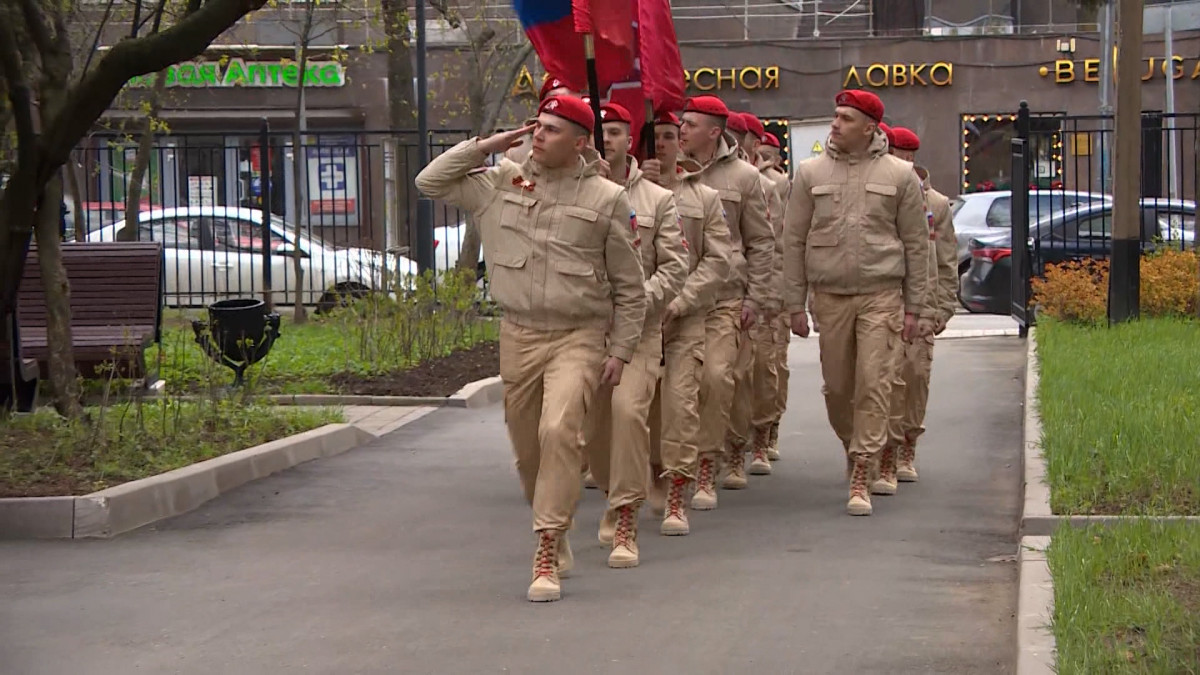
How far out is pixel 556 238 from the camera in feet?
25.6

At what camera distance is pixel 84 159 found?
76.2 ft

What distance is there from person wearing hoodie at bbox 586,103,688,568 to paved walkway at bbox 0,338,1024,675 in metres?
0.25

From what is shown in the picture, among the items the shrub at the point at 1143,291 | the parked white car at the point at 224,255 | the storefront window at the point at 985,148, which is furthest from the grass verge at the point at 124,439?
the storefront window at the point at 985,148

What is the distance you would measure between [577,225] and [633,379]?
987 millimetres

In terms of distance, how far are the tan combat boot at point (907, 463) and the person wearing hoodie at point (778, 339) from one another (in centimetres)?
81

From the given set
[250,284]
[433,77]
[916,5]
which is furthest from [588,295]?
[916,5]

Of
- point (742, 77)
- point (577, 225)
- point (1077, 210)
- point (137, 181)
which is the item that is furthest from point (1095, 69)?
point (577, 225)

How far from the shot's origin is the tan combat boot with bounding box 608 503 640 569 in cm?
829

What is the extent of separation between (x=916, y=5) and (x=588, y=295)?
114 ft

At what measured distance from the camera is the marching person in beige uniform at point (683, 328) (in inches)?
363

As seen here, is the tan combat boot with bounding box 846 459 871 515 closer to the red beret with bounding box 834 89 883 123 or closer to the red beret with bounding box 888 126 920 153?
the red beret with bounding box 834 89 883 123

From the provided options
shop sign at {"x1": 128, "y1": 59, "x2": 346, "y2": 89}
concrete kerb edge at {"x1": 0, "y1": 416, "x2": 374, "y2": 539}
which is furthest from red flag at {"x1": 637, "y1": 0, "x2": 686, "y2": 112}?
shop sign at {"x1": 128, "y1": 59, "x2": 346, "y2": 89}

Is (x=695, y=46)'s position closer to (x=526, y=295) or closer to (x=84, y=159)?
(x=84, y=159)

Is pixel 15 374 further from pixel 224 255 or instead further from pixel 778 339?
pixel 224 255
